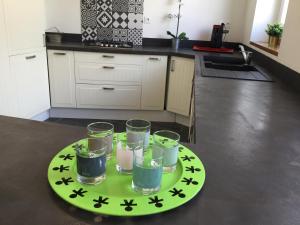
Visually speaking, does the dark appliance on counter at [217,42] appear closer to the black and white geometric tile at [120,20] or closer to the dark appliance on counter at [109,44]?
the dark appliance on counter at [109,44]

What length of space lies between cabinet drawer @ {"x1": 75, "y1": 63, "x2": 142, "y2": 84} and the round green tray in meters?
2.50

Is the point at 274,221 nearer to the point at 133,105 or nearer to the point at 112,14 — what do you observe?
the point at 133,105

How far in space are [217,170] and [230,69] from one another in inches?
78.1

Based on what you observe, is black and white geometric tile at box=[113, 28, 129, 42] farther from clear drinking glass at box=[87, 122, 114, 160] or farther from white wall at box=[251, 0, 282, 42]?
clear drinking glass at box=[87, 122, 114, 160]

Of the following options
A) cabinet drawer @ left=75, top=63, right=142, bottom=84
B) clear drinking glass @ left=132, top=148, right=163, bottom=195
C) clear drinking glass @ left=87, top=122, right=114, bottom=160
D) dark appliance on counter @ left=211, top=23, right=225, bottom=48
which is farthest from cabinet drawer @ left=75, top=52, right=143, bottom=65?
clear drinking glass @ left=132, top=148, right=163, bottom=195

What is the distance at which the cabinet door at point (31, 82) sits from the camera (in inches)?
106

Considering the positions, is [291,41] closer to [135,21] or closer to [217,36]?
[217,36]

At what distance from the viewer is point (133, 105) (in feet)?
11.0

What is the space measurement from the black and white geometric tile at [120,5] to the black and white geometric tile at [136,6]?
0.05 m

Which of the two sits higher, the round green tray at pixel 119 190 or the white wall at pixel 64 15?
the white wall at pixel 64 15

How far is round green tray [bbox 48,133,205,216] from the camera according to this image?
553mm

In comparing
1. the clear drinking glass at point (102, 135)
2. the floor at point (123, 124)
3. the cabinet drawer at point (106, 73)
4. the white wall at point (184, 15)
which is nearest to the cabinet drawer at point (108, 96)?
the cabinet drawer at point (106, 73)

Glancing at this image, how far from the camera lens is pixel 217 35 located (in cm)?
333

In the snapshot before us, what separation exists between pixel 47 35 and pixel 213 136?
112 inches
